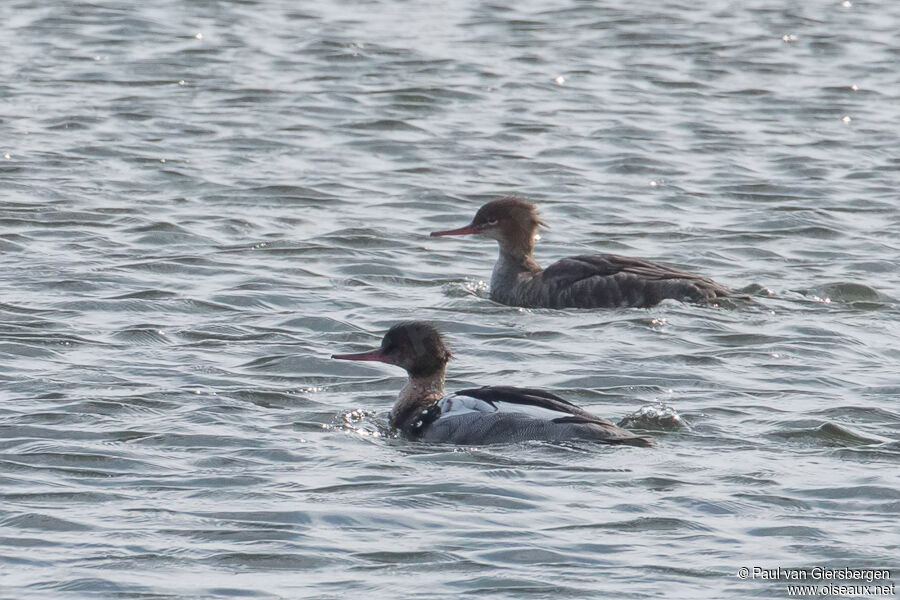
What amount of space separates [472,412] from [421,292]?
3.87 meters

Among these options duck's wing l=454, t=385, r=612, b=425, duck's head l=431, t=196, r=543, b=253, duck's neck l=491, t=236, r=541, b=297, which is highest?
duck's wing l=454, t=385, r=612, b=425

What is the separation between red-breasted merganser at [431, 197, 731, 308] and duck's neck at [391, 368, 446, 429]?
116 inches

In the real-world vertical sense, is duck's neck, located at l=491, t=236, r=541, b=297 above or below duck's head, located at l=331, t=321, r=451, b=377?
below

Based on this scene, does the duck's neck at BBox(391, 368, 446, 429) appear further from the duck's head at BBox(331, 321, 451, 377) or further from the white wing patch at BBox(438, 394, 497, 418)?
the white wing patch at BBox(438, 394, 497, 418)

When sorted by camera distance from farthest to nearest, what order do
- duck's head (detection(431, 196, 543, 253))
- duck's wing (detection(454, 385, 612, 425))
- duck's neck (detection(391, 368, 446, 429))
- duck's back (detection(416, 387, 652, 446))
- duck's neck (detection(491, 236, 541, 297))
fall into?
1. duck's head (detection(431, 196, 543, 253))
2. duck's neck (detection(491, 236, 541, 297))
3. duck's neck (detection(391, 368, 446, 429))
4. duck's wing (detection(454, 385, 612, 425))
5. duck's back (detection(416, 387, 652, 446))

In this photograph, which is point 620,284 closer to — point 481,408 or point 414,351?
point 414,351

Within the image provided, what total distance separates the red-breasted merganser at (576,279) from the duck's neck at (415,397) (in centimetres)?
294

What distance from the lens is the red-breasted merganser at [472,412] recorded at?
902cm

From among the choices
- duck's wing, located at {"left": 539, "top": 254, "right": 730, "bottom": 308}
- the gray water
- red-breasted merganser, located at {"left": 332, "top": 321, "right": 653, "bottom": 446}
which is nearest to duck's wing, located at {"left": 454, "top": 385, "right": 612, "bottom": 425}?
red-breasted merganser, located at {"left": 332, "top": 321, "right": 653, "bottom": 446}

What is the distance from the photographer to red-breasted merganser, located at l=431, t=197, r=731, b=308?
12.6 metres

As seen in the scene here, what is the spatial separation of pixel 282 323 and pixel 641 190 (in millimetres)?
5932

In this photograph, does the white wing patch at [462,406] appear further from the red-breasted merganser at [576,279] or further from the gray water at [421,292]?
the red-breasted merganser at [576,279]

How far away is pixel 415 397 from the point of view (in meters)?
9.80

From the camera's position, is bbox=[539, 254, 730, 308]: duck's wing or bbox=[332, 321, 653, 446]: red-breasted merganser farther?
bbox=[539, 254, 730, 308]: duck's wing
